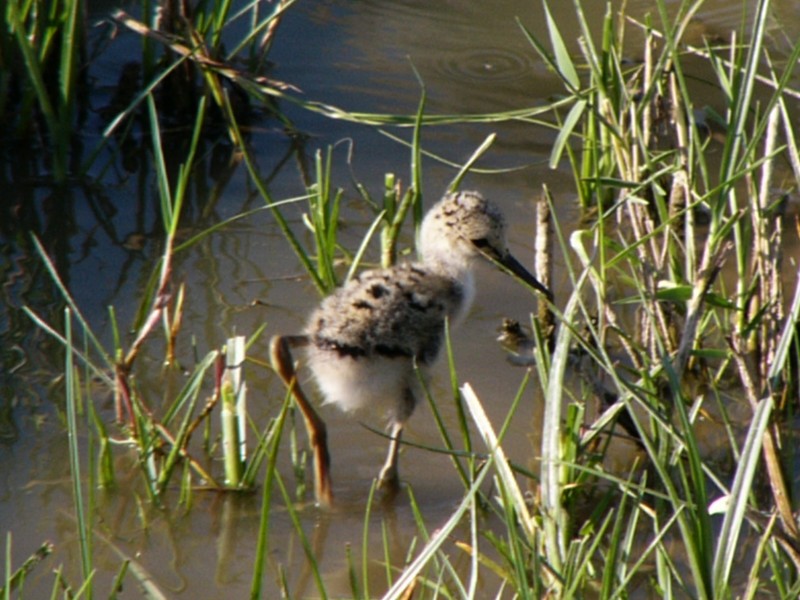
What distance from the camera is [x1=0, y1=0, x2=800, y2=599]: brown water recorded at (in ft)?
10.6

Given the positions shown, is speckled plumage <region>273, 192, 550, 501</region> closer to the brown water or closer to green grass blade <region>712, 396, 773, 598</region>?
the brown water

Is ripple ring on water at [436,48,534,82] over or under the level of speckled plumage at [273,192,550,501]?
over

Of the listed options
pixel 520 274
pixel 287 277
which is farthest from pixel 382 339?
pixel 287 277

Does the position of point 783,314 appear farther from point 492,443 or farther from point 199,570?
point 199,570

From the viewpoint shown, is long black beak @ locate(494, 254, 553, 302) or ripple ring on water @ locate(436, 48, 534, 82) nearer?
long black beak @ locate(494, 254, 553, 302)

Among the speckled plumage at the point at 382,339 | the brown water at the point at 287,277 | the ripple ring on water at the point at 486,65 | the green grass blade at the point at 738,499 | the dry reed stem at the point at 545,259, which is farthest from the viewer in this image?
the ripple ring on water at the point at 486,65

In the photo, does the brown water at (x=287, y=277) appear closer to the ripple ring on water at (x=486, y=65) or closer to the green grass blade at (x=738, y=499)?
the ripple ring on water at (x=486, y=65)

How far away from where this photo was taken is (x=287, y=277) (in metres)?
4.40

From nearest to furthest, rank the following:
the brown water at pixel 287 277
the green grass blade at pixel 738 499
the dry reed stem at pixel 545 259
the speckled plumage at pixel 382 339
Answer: the green grass blade at pixel 738 499, the brown water at pixel 287 277, the speckled plumage at pixel 382 339, the dry reed stem at pixel 545 259

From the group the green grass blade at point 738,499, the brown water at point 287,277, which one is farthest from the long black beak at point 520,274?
the green grass blade at point 738,499

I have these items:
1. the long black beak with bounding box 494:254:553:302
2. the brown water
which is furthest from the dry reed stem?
the brown water

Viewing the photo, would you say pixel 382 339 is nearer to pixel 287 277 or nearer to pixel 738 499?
pixel 287 277

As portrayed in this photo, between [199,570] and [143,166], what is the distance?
92.6 inches

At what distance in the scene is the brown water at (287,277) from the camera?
3.24m
